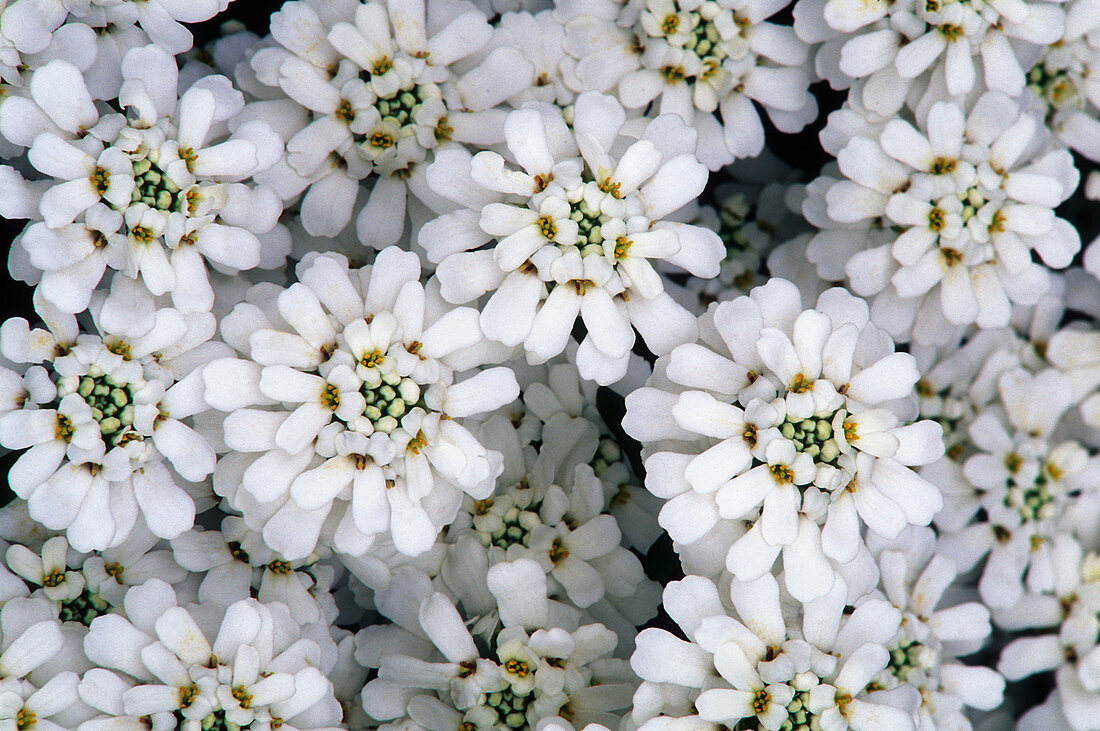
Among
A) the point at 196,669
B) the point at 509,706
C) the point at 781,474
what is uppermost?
the point at 781,474

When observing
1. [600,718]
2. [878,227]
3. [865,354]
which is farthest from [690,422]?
[878,227]

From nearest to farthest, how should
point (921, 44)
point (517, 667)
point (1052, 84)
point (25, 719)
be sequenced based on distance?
point (25, 719) → point (517, 667) → point (921, 44) → point (1052, 84)

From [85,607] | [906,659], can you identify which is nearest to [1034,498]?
[906,659]

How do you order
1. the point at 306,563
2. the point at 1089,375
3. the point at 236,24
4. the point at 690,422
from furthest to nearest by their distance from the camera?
the point at 1089,375 < the point at 236,24 < the point at 306,563 < the point at 690,422

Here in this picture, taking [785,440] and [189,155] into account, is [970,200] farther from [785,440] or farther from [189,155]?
[189,155]

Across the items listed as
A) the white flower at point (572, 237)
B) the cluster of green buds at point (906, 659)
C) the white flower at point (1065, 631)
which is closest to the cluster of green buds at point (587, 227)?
the white flower at point (572, 237)

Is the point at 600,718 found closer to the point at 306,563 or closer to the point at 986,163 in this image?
the point at 306,563

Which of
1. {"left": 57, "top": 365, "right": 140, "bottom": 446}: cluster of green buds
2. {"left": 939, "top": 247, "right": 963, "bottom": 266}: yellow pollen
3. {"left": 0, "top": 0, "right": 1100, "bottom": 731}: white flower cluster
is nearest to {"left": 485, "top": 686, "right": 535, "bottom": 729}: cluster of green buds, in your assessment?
{"left": 0, "top": 0, "right": 1100, "bottom": 731}: white flower cluster

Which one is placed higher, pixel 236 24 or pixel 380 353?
pixel 236 24
